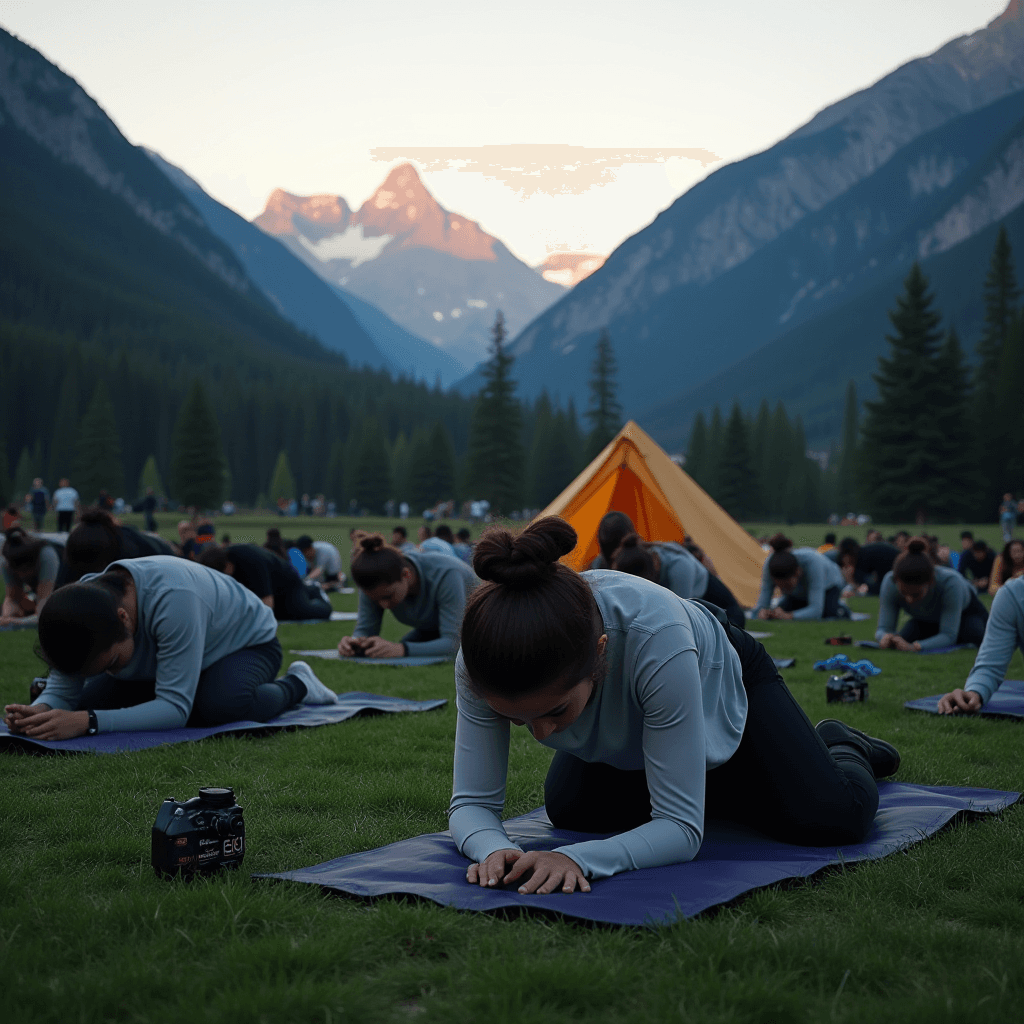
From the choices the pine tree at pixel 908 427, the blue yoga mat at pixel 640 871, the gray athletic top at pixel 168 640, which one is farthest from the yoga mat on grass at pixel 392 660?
the pine tree at pixel 908 427

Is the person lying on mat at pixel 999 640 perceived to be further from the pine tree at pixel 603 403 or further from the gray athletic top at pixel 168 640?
the pine tree at pixel 603 403

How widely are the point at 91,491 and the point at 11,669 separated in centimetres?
7890

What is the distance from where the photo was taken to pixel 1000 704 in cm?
652

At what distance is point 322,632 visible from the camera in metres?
11.9

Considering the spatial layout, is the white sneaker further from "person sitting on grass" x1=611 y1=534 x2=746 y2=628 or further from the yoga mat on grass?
"person sitting on grass" x1=611 y1=534 x2=746 y2=628

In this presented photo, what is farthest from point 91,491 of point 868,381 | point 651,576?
point 868,381

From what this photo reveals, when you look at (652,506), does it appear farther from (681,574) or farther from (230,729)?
(230,729)

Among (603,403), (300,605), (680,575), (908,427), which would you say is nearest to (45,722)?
(680,575)

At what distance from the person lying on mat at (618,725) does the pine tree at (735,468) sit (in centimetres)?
6848

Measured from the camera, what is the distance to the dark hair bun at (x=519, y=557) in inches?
99.4

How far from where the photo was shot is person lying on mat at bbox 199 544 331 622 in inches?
344

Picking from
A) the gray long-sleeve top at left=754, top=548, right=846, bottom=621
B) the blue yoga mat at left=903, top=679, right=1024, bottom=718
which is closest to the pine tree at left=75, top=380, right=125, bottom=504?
the gray long-sleeve top at left=754, top=548, right=846, bottom=621

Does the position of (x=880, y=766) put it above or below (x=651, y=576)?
below

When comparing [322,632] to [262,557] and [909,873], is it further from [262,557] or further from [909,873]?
[909,873]
